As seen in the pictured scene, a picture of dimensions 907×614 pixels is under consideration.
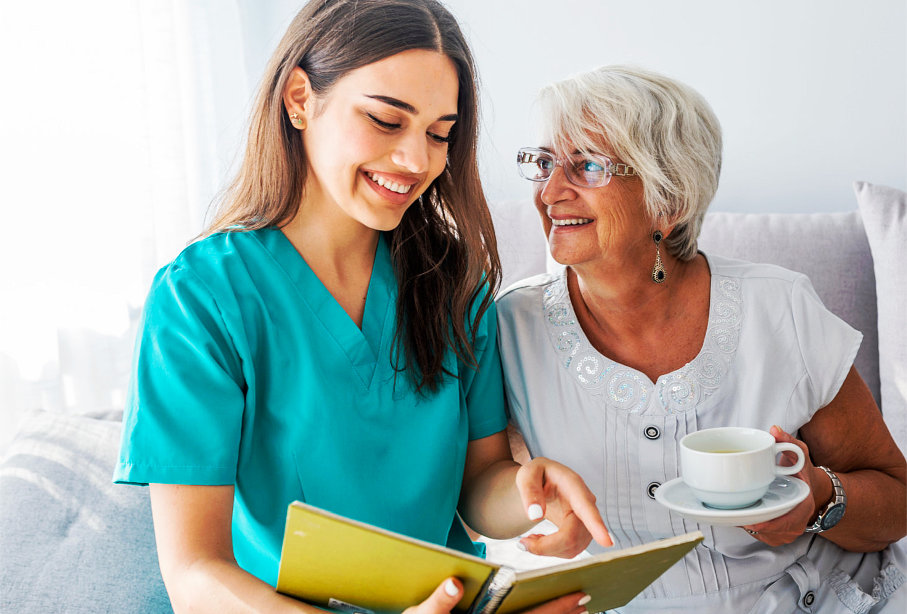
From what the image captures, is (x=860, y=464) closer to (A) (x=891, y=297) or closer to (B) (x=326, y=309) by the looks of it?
(A) (x=891, y=297)

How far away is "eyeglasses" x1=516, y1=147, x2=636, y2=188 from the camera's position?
131cm

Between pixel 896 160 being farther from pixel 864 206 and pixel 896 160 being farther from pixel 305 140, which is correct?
pixel 305 140

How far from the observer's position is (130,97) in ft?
7.52

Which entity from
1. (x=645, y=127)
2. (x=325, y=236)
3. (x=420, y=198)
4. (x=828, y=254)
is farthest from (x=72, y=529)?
(x=828, y=254)

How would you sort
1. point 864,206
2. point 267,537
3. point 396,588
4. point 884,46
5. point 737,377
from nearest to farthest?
point 396,588 → point 267,537 → point 737,377 → point 864,206 → point 884,46

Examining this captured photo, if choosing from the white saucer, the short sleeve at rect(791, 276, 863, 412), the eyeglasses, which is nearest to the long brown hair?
the eyeglasses

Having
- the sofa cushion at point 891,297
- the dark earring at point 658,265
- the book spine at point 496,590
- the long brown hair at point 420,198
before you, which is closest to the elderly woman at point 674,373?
the dark earring at point 658,265

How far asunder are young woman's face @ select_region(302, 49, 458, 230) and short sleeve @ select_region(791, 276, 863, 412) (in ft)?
2.00

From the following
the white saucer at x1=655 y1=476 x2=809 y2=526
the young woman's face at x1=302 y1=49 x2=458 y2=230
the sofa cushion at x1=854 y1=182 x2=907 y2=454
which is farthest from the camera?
the sofa cushion at x1=854 y1=182 x2=907 y2=454

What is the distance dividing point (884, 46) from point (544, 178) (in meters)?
1.09

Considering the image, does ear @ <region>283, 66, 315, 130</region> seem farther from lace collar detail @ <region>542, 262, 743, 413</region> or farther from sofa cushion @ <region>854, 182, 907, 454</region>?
sofa cushion @ <region>854, 182, 907, 454</region>

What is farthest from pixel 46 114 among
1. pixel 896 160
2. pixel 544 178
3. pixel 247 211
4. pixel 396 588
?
pixel 896 160

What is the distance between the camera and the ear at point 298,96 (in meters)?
1.17

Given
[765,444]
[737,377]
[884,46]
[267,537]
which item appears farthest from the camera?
[884,46]
